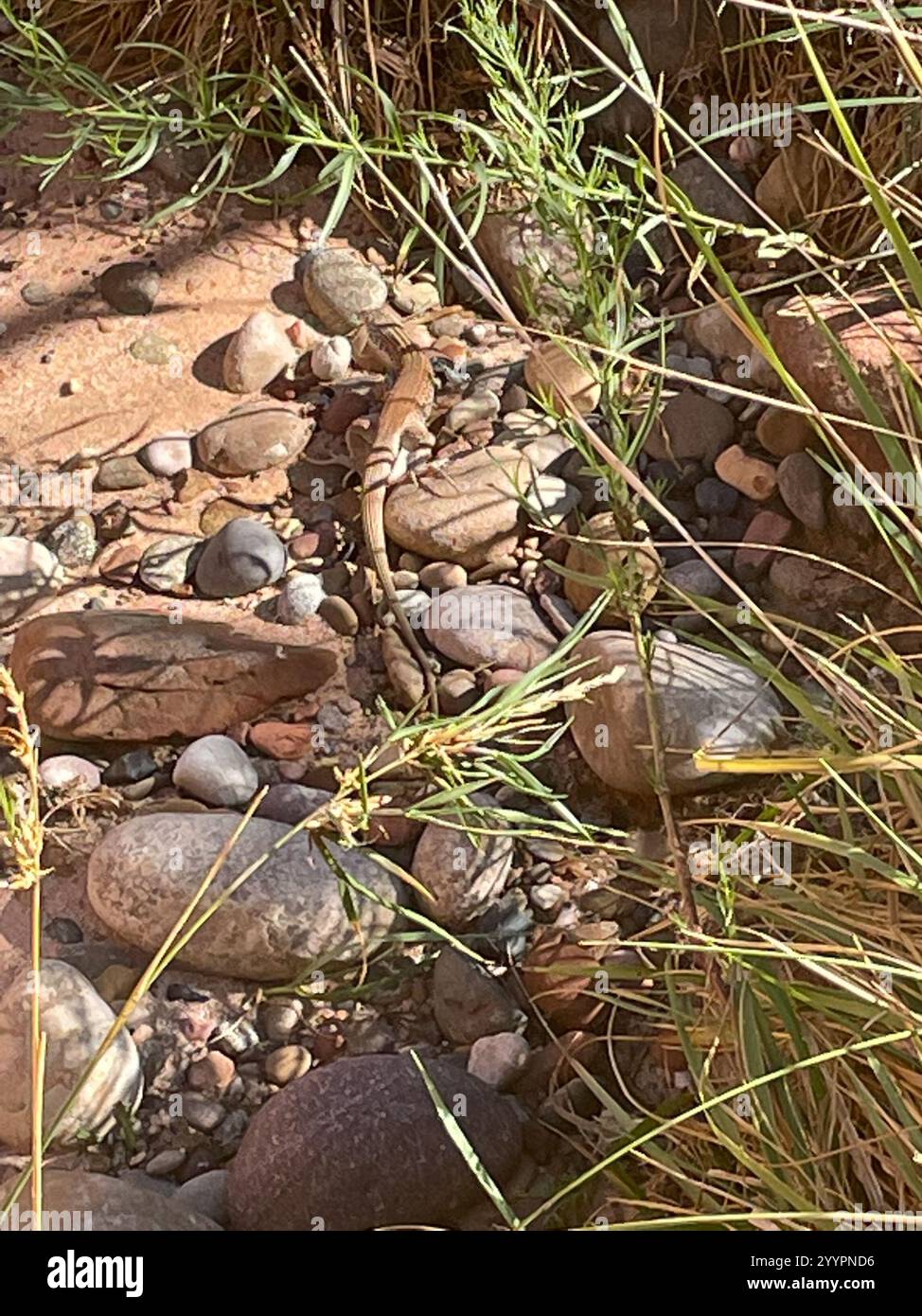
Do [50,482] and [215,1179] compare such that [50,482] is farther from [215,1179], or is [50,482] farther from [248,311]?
[215,1179]

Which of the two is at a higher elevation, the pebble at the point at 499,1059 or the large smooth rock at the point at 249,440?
the large smooth rock at the point at 249,440

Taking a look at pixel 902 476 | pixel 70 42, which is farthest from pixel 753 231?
pixel 70 42

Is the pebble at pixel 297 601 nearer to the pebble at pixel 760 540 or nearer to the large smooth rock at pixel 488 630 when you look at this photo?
the large smooth rock at pixel 488 630

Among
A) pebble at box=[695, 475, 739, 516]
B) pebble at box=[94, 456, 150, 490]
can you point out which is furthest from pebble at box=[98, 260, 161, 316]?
pebble at box=[695, 475, 739, 516]

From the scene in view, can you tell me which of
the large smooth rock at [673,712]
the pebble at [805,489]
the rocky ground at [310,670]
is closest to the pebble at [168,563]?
the rocky ground at [310,670]

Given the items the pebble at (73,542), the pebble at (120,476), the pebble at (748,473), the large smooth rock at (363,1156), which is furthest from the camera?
the pebble at (120,476)

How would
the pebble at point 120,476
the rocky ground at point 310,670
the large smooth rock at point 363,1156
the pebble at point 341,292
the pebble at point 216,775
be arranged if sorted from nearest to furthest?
the large smooth rock at point 363,1156
the rocky ground at point 310,670
the pebble at point 216,775
the pebble at point 120,476
the pebble at point 341,292

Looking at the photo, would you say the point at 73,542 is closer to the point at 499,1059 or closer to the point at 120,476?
the point at 120,476

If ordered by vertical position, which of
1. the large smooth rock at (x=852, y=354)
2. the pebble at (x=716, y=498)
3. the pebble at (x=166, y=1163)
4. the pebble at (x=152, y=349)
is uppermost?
the large smooth rock at (x=852, y=354)
